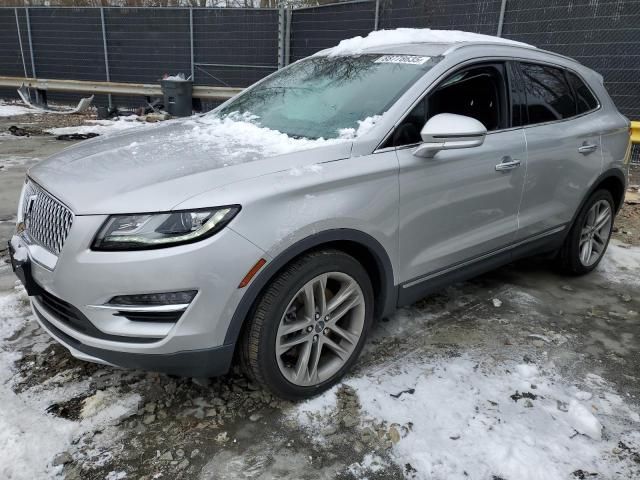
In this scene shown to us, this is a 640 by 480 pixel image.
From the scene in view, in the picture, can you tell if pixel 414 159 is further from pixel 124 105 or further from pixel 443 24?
pixel 124 105

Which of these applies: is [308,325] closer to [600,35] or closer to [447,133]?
[447,133]

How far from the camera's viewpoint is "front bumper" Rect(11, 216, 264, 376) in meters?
2.04

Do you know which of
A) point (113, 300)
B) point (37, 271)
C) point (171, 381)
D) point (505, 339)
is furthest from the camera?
point (505, 339)

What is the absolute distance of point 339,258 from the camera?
2490 mm

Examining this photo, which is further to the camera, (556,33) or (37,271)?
(556,33)

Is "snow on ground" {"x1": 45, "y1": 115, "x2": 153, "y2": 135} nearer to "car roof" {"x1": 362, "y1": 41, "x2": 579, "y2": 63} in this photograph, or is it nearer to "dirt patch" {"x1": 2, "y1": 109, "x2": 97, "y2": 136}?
"dirt patch" {"x1": 2, "y1": 109, "x2": 97, "y2": 136}

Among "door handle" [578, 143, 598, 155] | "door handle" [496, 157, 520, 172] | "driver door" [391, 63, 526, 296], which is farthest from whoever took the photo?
"door handle" [578, 143, 598, 155]

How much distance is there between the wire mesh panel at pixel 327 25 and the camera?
10992mm

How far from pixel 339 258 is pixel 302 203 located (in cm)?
36

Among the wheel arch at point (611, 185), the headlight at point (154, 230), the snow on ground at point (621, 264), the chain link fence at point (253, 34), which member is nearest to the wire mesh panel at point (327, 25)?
the chain link fence at point (253, 34)

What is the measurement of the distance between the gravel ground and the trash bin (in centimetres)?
893

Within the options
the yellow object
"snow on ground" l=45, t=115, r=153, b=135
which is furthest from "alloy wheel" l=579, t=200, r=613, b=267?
"snow on ground" l=45, t=115, r=153, b=135

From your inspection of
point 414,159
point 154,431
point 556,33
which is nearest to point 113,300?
point 154,431

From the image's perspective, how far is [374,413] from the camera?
253 centimetres
